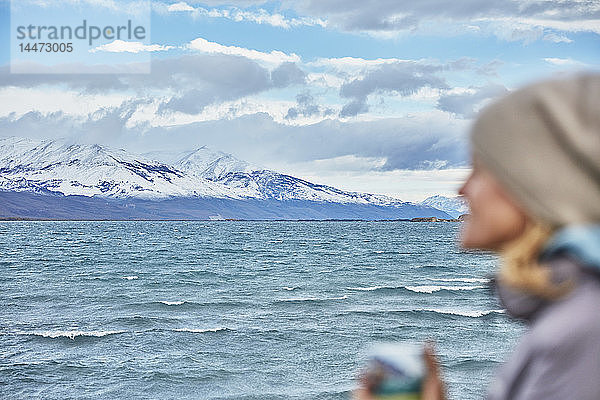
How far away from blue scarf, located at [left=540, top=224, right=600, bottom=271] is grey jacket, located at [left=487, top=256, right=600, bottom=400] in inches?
0.6

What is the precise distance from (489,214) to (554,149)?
15 centimetres

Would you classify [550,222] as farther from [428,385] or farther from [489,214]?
[428,385]

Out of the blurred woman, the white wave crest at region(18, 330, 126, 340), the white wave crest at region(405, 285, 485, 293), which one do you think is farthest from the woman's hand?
the white wave crest at region(405, 285, 485, 293)

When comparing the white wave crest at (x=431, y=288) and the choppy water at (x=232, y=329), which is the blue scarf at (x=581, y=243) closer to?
the choppy water at (x=232, y=329)

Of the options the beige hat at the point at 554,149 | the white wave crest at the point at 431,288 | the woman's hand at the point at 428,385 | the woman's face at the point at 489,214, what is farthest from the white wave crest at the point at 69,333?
the beige hat at the point at 554,149

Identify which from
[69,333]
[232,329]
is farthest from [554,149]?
[69,333]

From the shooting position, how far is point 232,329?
74.8ft

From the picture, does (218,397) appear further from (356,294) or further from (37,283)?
(37,283)

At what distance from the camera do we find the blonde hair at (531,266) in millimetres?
1197

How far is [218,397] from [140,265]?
129ft

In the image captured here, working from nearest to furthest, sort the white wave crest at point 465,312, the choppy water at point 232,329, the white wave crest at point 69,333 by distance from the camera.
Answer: the choppy water at point 232,329
the white wave crest at point 69,333
the white wave crest at point 465,312

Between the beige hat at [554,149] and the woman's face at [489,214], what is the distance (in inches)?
1.4

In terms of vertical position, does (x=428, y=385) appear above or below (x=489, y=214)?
below

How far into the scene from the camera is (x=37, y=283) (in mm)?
40000
